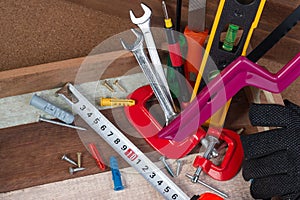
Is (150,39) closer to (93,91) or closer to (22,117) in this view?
(93,91)

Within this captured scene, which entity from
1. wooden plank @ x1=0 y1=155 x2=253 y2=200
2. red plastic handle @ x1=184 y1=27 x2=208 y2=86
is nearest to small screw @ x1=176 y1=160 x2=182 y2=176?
wooden plank @ x1=0 y1=155 x2=253 y2=200

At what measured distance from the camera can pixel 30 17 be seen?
1.12 metres

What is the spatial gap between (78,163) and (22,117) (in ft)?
0.44

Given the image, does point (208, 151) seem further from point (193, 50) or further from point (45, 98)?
point (45, 98)

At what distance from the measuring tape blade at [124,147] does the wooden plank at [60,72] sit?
0.08ft

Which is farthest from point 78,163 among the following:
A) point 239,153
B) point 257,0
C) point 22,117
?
point 257,0

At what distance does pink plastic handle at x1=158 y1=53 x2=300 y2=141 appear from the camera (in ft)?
2.59

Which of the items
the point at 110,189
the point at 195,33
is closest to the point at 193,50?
the point at 195,33

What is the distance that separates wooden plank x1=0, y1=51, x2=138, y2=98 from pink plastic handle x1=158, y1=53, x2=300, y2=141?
149 mm

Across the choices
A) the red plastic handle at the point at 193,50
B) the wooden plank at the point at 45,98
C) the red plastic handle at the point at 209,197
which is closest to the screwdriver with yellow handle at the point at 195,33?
the red plastic handle at the point at 193,50

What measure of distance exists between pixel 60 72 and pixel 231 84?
294 millimetres

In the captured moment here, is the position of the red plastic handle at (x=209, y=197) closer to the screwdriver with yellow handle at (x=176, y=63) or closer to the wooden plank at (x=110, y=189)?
the wooden plank at (x=110, y=189)

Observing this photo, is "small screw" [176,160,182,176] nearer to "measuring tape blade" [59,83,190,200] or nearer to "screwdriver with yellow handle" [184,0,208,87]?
"measuring tape blade" [59,83,190,200]

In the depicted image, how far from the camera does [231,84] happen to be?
2.66 feet
